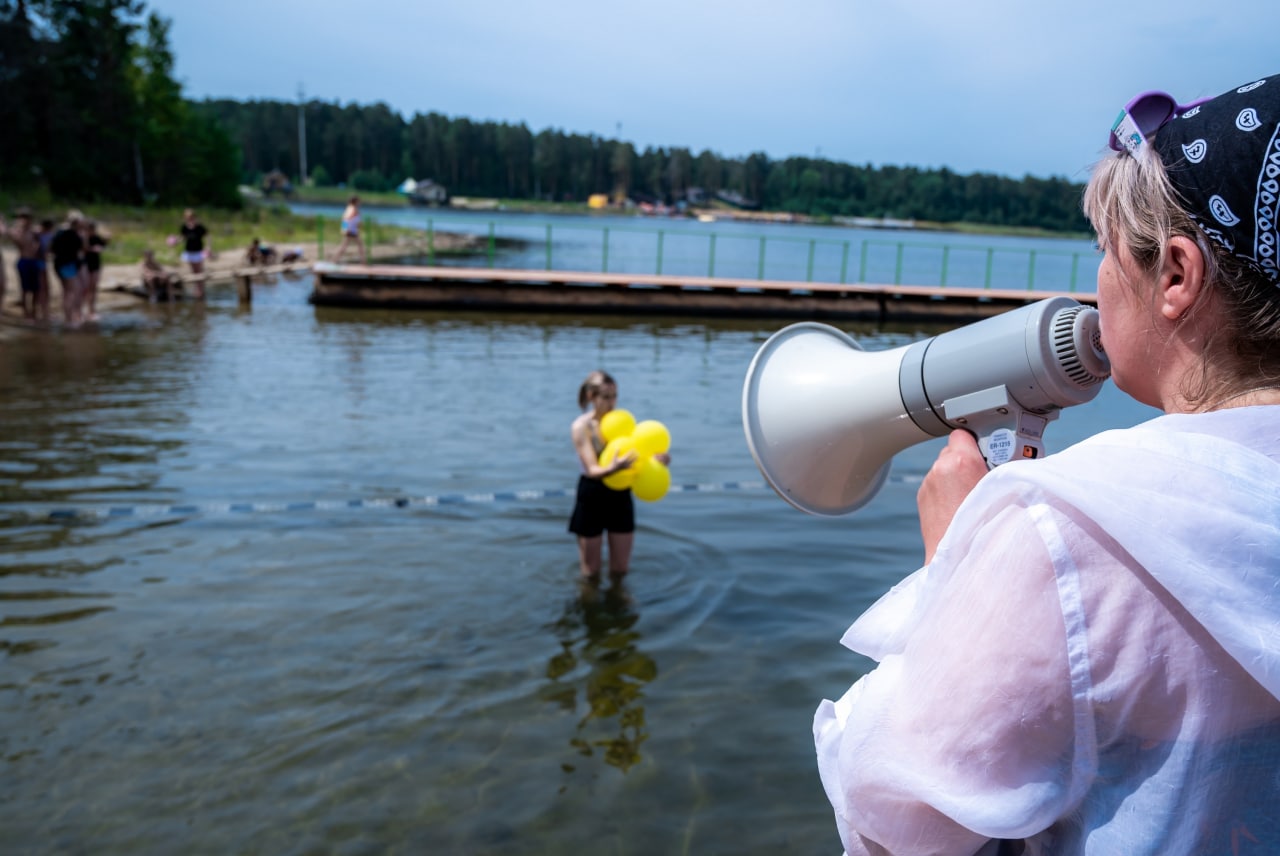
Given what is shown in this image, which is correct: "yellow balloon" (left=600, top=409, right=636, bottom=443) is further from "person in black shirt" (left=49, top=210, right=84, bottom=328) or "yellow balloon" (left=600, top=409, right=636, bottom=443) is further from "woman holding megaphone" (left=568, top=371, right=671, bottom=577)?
"person in black shirt" (left=49, top=210, right=84, bottom=328)

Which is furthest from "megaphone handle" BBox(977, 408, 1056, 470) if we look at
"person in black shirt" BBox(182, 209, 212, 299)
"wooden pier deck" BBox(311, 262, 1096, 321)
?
"person in black shirt" BBox(182, 209, 212, 299)

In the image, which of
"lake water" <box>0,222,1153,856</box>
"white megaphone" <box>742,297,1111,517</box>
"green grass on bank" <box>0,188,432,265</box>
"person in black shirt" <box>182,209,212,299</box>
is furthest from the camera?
"green grass on bank" <box>0,188,432,265</box>

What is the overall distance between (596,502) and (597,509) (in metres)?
0.04

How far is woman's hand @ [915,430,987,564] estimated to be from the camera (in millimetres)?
1366

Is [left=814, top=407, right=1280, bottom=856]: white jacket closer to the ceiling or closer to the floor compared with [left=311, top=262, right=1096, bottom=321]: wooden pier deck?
closer to the ceiling

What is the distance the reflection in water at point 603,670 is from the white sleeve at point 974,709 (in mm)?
3302

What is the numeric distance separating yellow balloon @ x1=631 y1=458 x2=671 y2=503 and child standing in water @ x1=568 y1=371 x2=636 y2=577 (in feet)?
0.57

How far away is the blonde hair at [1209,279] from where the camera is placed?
1012mm

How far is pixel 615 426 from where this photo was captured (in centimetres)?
593

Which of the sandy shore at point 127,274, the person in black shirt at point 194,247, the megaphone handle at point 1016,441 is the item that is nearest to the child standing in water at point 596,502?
the megaphone handle at point 1016,441

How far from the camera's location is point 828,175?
113438 millimetres

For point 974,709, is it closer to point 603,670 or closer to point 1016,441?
point 1016,441

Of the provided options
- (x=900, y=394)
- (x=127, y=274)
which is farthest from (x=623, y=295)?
(x=900, y=394)

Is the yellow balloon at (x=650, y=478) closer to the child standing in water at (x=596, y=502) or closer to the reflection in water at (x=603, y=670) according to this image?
the child standing in water at (x=596, y=502)
